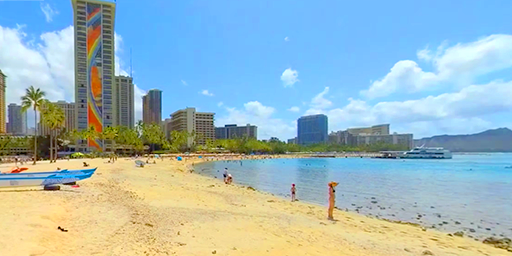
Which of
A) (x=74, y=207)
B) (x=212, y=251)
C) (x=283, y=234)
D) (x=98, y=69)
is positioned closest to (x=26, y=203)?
(x=74, y=207)

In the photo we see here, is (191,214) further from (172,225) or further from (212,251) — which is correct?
(212,251)

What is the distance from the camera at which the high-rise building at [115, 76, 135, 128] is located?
513 feet

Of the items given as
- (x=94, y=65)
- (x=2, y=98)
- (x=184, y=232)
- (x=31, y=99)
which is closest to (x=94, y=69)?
(x=94, y=65)

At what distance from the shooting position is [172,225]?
408 inches

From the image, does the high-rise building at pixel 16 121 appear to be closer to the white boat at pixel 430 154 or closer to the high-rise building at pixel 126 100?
the high-rise building at pixel 126 100

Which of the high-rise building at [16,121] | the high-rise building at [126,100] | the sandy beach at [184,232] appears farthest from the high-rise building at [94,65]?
the sandy beach at [184,232]

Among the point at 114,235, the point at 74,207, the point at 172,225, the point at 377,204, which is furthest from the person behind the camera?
the point at 377,204

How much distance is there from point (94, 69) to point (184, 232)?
5143 inches

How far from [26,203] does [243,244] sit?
822 centimetres

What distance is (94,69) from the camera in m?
124

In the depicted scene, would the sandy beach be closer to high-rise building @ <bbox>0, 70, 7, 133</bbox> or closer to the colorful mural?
high-rise building @ <bbox>0, 70, 7, 133</bbox>

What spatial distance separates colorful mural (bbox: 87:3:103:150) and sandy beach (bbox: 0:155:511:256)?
115m

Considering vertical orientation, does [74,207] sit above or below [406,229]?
above

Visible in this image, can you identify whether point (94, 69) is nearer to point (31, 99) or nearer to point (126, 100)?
point (126, 100)
